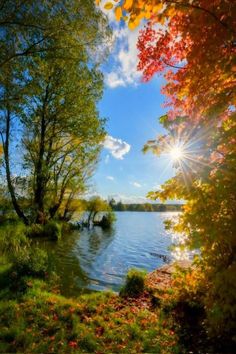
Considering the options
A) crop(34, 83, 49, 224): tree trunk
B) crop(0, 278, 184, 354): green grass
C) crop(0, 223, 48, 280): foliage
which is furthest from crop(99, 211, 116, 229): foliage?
crop(0, 278, 184, 354): green grass

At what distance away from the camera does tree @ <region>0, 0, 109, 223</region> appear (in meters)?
9.55

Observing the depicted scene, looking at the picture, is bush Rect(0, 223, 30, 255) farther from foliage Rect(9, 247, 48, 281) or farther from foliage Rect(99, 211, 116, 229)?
foliage Rect(99, 211, 116, 229)

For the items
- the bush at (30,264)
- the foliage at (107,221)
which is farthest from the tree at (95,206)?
the bush at (30,264)

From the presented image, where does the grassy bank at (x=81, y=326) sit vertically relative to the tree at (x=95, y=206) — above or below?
below

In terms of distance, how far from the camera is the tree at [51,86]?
955 cm

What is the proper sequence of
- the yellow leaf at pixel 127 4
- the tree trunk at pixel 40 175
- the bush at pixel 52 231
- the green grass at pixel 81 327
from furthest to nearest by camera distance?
the bush at pixel 52 231, the tree trunk at pixel 40 175, the green grass at pixel 81 327, the yellow leaf at pixel 127 4

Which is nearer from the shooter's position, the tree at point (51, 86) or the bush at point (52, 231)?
the tree at point (51, 86)

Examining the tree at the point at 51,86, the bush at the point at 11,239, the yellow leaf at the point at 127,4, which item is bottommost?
the bush at the point at 11,239

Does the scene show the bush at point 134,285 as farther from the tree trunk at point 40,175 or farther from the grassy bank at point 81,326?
the tree trunk at point 40,175

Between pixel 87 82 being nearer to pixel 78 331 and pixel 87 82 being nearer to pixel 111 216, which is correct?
pixel 78 331

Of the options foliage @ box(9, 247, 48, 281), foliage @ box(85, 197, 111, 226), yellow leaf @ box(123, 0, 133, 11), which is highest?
yellow leaf @ box(123, 0, 133, 11)

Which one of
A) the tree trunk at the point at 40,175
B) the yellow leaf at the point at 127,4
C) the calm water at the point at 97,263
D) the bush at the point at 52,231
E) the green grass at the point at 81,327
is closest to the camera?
the yellow leaf at the point at 127,4

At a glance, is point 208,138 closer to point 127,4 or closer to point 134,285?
point 127,4

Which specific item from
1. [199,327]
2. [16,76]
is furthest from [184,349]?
[16,76]
